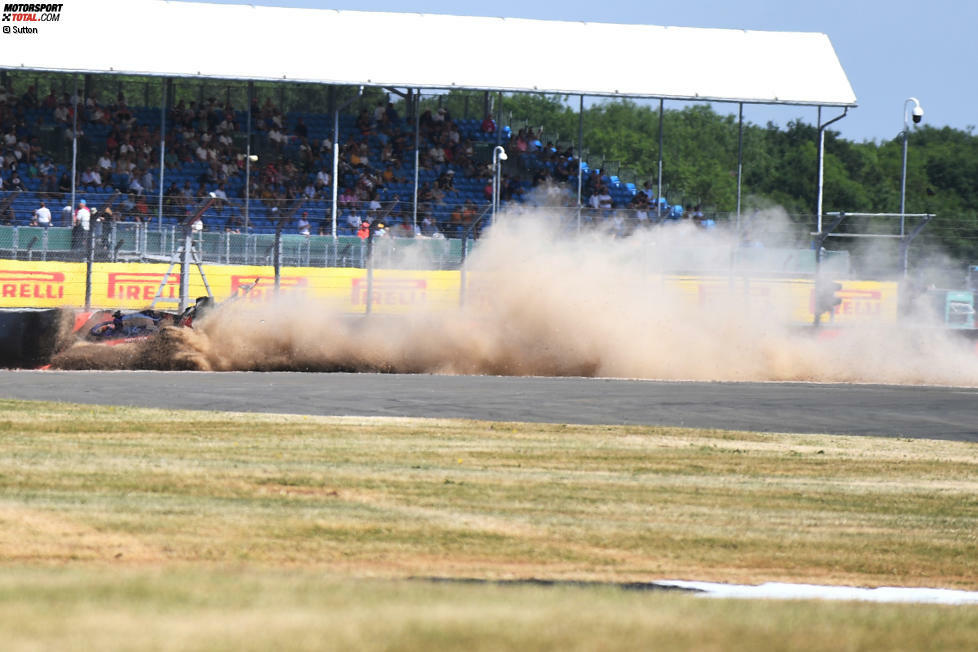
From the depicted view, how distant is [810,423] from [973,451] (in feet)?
7.84

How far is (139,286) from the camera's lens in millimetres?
23672

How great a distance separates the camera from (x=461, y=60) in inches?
1356

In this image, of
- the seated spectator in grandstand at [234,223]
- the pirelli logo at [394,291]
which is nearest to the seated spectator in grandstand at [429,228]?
the pirelli logo at [394,291]

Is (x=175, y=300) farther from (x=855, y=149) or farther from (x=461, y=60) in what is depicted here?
(x=855, y=149)

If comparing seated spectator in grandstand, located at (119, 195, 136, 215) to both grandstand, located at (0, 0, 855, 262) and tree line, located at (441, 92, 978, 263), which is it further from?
tree line, located at (441, 92, 978, 263)

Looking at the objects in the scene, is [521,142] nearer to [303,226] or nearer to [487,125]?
[487,125]

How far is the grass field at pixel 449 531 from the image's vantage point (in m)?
4.79

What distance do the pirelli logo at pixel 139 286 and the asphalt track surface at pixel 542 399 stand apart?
3926mm

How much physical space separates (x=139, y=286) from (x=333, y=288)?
3246 mm

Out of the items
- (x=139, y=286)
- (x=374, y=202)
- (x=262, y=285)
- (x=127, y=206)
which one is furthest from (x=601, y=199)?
(x=139, y=286)

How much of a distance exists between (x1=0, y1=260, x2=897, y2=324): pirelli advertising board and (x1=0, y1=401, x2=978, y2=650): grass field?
30.0 ft

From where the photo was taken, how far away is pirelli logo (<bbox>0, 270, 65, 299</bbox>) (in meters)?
→ 23.1

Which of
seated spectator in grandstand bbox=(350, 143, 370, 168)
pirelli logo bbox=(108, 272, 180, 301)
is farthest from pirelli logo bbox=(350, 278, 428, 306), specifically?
seated spectator in grandstand bbox=(350, 143, 370, 168)
